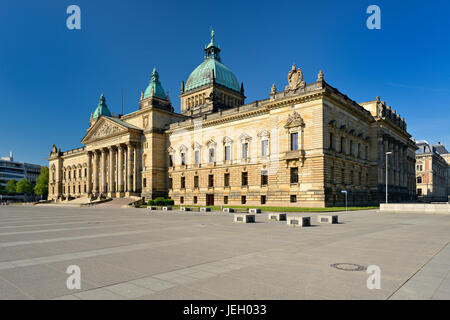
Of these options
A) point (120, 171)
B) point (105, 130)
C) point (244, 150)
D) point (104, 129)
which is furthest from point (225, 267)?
point (104, 129)

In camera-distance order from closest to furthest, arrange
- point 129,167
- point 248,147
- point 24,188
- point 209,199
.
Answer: point 248,147 < point 209,199 < point 129,167 < point 24,188

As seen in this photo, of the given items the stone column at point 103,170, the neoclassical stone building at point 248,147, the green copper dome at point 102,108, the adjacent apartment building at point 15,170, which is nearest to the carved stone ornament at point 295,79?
the neoclassical stone building at point 248,147

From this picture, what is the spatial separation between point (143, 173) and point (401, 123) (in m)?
60.9

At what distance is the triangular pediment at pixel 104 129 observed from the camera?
70.8m

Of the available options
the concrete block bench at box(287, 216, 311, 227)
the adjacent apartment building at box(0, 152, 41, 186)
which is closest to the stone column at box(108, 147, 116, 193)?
the concrete block bench at box(287, 216, 311, 227)

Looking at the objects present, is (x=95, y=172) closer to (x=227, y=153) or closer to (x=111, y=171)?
(x=111, y=171)

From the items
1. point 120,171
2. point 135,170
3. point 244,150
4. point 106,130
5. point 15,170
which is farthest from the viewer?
point 15,170

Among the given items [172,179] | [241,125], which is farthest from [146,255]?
[172,179]

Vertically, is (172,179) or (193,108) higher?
(193,108)

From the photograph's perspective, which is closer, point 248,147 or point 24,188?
point 248,147

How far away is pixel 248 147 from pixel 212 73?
3162 cm

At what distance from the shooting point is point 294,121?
4553 cm

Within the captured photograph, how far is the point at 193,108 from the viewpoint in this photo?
8044cm

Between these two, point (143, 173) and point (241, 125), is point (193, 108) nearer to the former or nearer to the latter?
point (143, 173)
